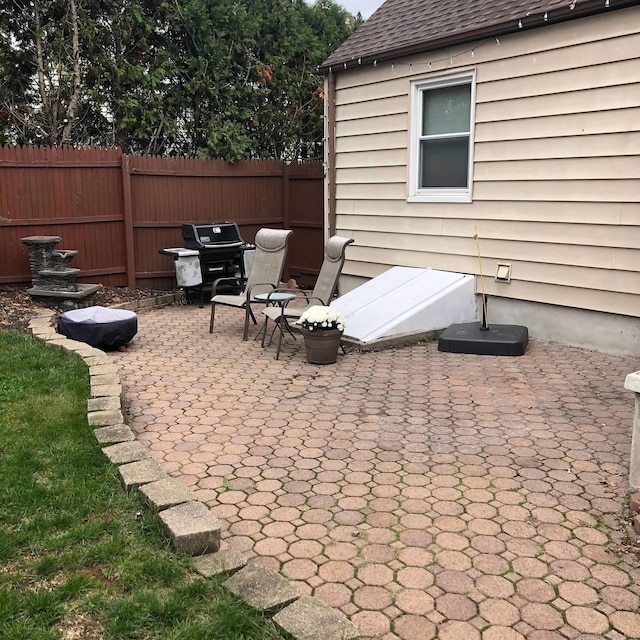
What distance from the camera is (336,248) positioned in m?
6.30

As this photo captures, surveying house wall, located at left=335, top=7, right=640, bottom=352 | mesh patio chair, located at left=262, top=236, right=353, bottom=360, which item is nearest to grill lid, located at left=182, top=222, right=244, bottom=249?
house wall, located at left=335, top=7, right=640, bottom=352

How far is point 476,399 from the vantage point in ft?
15.3

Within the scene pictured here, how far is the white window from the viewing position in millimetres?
6930

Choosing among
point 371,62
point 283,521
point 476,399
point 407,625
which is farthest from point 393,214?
point 407,625

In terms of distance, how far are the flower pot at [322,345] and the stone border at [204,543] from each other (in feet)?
6.43

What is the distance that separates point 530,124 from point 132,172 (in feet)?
17.2

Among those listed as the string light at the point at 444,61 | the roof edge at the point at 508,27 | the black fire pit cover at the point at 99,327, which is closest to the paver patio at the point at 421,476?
the black fire pit cover at the point at 99,327

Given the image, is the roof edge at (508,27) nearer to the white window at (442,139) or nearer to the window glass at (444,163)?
the white window at (442,139)

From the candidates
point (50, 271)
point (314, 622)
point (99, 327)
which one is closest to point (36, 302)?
point (50, 271)

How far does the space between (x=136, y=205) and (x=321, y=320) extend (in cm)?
461

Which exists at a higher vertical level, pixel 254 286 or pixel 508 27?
pixel 508 27

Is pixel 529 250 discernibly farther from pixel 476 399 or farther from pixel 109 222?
pixel 109 222

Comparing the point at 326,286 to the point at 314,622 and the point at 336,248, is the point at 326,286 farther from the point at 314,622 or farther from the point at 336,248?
the point at 314,622

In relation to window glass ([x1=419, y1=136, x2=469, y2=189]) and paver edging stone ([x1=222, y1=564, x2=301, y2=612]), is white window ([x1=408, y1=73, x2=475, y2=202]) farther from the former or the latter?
paver edging stone ([x1=222, y1=564, x2=301, y2=612])
